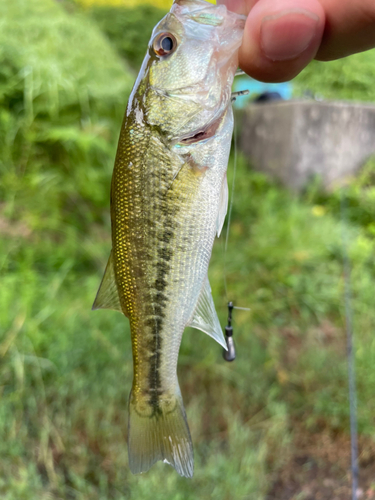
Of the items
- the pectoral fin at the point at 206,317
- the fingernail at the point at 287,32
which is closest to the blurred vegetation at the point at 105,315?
the pectoral fin at the point at 206,317

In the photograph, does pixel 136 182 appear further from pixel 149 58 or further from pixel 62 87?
pixel 62 87

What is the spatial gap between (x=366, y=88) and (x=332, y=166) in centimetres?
203

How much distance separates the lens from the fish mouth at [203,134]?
3.33 feet

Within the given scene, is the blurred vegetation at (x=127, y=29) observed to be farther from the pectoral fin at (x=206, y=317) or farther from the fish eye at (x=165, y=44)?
the pectoral fin at (x=206, y=317)

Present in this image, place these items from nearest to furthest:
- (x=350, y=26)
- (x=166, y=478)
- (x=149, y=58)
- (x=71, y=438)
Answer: (x=350, y=26) → (x=149, y=58) → (x=166, y=478) → (x=71, y=438)

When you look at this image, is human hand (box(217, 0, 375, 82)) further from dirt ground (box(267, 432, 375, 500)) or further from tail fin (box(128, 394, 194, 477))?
dirt ground (box(267, 432, 375, 500))

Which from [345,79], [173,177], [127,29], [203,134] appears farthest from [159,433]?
[127,29]

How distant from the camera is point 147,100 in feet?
3.35

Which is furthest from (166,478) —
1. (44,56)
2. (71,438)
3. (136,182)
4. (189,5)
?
(44,56)

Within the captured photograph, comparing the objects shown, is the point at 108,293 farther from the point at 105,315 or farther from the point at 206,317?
the point at 105,315

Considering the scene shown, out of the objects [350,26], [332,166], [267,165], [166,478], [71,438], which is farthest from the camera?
[267,165]

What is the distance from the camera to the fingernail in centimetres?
90

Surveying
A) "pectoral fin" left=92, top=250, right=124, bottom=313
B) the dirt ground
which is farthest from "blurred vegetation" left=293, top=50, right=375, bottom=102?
"pectoral fin" left=92, top=250, right=124, bottom=313

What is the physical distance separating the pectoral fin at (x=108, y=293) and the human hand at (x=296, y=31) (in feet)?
2.58
